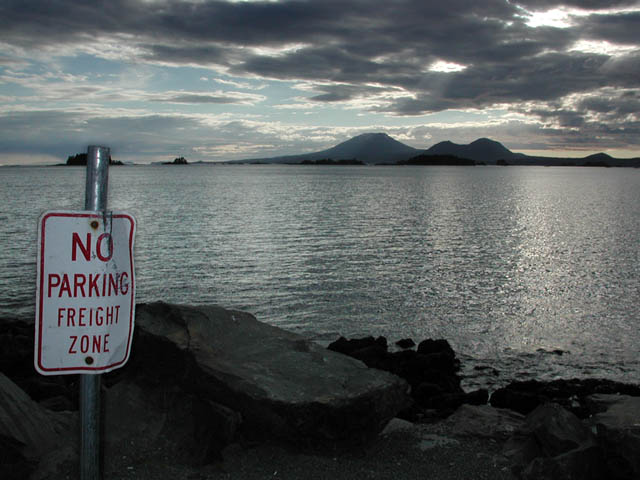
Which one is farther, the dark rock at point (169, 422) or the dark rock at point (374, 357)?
the dark rock at point (374, 357)

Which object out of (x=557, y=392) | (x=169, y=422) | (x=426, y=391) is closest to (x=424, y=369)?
(x=426, y=391)

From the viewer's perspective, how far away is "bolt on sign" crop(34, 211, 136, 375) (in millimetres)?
3092

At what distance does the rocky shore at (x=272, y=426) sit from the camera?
6336mm

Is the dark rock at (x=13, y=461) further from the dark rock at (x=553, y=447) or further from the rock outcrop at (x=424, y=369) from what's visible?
the rock outcrop at (x=424, y=369)

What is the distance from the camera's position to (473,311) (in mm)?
19516

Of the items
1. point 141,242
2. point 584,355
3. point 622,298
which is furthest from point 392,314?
point 141,242

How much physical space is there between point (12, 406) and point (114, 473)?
143 cm

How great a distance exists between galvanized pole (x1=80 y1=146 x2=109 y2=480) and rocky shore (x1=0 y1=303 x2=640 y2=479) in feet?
10.6

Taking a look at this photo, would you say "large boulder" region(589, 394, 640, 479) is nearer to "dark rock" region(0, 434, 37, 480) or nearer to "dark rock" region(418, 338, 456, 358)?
"dark rock" region(0, 434, 37, 480)

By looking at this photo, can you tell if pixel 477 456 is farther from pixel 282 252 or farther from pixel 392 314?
pixel 282 252

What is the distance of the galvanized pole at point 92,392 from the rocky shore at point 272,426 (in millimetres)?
3237

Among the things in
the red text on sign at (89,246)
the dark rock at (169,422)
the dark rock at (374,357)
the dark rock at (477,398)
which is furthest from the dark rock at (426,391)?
the red text on sign at (89,246)

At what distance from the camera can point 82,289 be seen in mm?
3193

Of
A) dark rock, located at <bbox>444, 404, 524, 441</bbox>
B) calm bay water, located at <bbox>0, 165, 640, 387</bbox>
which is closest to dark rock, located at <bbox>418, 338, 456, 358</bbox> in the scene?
calm bay water, located at <bbox>0, 165, 640, 387</bbox>
